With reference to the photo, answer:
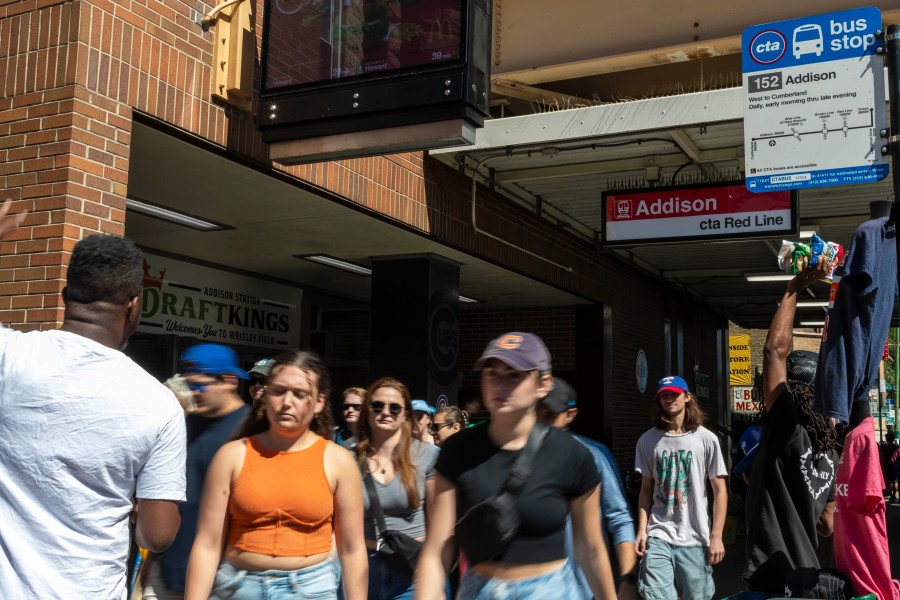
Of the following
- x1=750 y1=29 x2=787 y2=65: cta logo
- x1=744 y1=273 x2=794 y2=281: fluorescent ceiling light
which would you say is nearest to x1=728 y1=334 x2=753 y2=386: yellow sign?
x1=744 y1=273 x2=794 y2=281: fluorescent ceiling light

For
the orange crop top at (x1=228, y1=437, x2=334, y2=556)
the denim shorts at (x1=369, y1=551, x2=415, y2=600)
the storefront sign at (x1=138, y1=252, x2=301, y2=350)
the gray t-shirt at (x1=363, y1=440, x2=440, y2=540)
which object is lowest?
the denim shorts at (x1=369, y1=551, x2=415, y2=600)

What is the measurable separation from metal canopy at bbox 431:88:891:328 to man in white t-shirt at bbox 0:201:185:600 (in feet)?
21.7

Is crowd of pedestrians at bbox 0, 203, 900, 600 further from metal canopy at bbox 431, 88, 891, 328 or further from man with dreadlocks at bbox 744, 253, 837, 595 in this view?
metal canopy at bbox 431, 88, 891, 328

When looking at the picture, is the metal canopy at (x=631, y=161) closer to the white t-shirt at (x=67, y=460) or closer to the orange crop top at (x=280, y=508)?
the orange crop top at (x=280, y=508)

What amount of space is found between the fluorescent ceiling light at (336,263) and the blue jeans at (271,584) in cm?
780

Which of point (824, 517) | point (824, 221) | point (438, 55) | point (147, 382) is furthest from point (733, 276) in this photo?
point (147, 382)

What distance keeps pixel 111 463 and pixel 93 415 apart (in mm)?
132

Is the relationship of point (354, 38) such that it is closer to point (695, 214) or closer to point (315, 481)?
point (315, 481)

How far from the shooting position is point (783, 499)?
438 centimetres

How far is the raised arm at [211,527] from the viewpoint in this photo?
363cm

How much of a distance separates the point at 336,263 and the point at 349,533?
26.6 feet

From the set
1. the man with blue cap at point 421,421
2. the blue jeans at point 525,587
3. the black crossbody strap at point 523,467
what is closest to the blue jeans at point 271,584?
the blue jeans at point 525,587

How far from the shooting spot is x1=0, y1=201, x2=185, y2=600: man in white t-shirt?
2.47m

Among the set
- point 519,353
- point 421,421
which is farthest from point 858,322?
point 421,421
